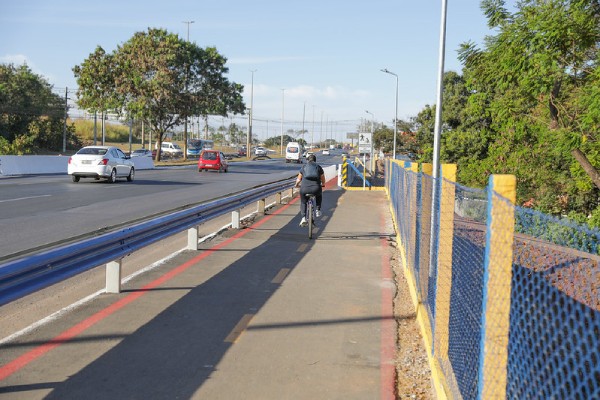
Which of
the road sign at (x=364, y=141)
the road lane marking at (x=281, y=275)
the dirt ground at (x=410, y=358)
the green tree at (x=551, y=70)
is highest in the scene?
the green tree at (x=551, y=70)

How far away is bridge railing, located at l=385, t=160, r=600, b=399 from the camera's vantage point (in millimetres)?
2806

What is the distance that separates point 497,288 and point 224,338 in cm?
360

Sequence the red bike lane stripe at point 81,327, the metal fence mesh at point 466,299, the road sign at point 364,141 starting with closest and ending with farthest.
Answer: the metal fence mesh at point 466,299, the red bike lane stripe at point 81,327, the road sign at point 364,141

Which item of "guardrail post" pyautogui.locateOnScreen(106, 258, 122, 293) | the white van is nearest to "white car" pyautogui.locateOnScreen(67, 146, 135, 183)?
"guardrail post" pyautogui.locateOnScreen(106, 258, 122, 293)

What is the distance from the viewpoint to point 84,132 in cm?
10425

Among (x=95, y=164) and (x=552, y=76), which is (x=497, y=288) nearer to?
(x=552, y=76)

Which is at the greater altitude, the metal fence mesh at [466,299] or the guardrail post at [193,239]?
the metal fence mesh at [466,299]

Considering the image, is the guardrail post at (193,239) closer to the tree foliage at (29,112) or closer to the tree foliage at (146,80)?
the tree foliage at (146,80)

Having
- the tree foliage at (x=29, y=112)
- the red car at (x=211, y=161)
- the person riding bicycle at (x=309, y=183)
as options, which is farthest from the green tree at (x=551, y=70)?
the tree foliage at (x=29, y=112)

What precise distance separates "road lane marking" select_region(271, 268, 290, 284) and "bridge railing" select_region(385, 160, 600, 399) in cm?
227

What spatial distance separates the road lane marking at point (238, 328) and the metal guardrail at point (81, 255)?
1.65m

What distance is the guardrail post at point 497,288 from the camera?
331 cm

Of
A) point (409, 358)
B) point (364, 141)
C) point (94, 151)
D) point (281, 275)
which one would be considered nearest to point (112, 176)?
point (94, 151)

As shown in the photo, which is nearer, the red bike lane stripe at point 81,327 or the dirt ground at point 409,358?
the dirt ground at point 409,358
